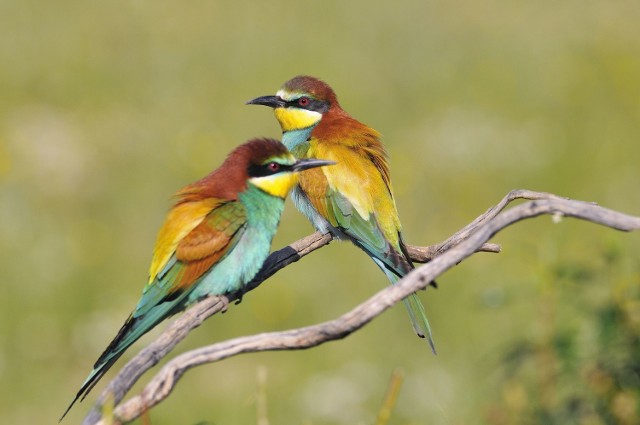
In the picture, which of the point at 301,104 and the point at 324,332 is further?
the point at 301,104

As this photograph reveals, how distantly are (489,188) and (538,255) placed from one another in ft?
10.6

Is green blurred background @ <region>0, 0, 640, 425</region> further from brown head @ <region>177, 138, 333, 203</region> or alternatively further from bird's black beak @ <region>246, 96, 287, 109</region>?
bird's black beak @ <region>246, 96, 287, 109</region>

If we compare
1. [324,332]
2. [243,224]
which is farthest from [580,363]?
[324,332]

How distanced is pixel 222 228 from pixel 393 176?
322 centimetres

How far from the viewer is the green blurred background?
257cm

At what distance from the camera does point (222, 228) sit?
2.44 m

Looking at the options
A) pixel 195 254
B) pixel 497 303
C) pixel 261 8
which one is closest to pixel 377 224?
pixel 497 303

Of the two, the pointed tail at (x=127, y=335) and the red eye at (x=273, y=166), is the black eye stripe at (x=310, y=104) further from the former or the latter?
the pointed tail at (x=127, y=335)

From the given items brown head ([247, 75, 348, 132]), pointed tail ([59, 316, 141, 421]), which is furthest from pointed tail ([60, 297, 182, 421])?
brown head ([247, 75, 348, 132])

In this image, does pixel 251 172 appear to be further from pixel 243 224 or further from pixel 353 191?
pixel 353 191

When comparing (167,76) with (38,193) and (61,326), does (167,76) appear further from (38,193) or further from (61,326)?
(61,326)

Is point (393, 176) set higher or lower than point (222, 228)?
lower

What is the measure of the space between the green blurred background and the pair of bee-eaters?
43 centimetres

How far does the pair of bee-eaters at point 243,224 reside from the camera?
235 cm
